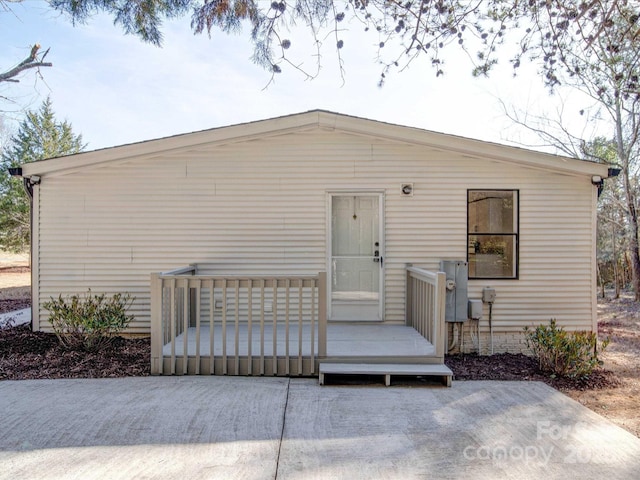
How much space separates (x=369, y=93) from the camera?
491 cm

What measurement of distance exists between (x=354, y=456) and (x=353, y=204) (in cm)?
395

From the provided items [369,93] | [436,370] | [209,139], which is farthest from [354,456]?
[209,139]

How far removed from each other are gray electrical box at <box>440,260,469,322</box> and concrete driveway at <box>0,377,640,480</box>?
60.3 inches

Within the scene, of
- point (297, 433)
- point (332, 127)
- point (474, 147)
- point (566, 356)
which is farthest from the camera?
point (332, 127)

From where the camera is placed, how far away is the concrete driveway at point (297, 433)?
2758 millimetres

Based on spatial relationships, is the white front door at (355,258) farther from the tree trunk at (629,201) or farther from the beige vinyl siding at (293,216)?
the tree trunk at (629,201)

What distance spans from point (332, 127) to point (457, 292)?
9.11 feet

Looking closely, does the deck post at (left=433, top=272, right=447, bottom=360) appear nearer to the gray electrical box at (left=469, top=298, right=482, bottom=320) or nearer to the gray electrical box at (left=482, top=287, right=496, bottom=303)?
the gray electrical box at (left=469, top=298, right=482, bottom=320)

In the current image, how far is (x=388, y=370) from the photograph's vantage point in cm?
443

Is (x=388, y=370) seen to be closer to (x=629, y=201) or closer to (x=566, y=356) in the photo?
(x=566, y=356)

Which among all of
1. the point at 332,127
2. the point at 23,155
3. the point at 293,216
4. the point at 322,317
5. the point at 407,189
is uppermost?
the point at 23,155

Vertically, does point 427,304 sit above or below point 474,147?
below

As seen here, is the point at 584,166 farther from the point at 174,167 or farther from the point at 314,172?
the point at 174,167

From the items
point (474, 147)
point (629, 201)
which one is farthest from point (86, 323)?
point (629, 201)
